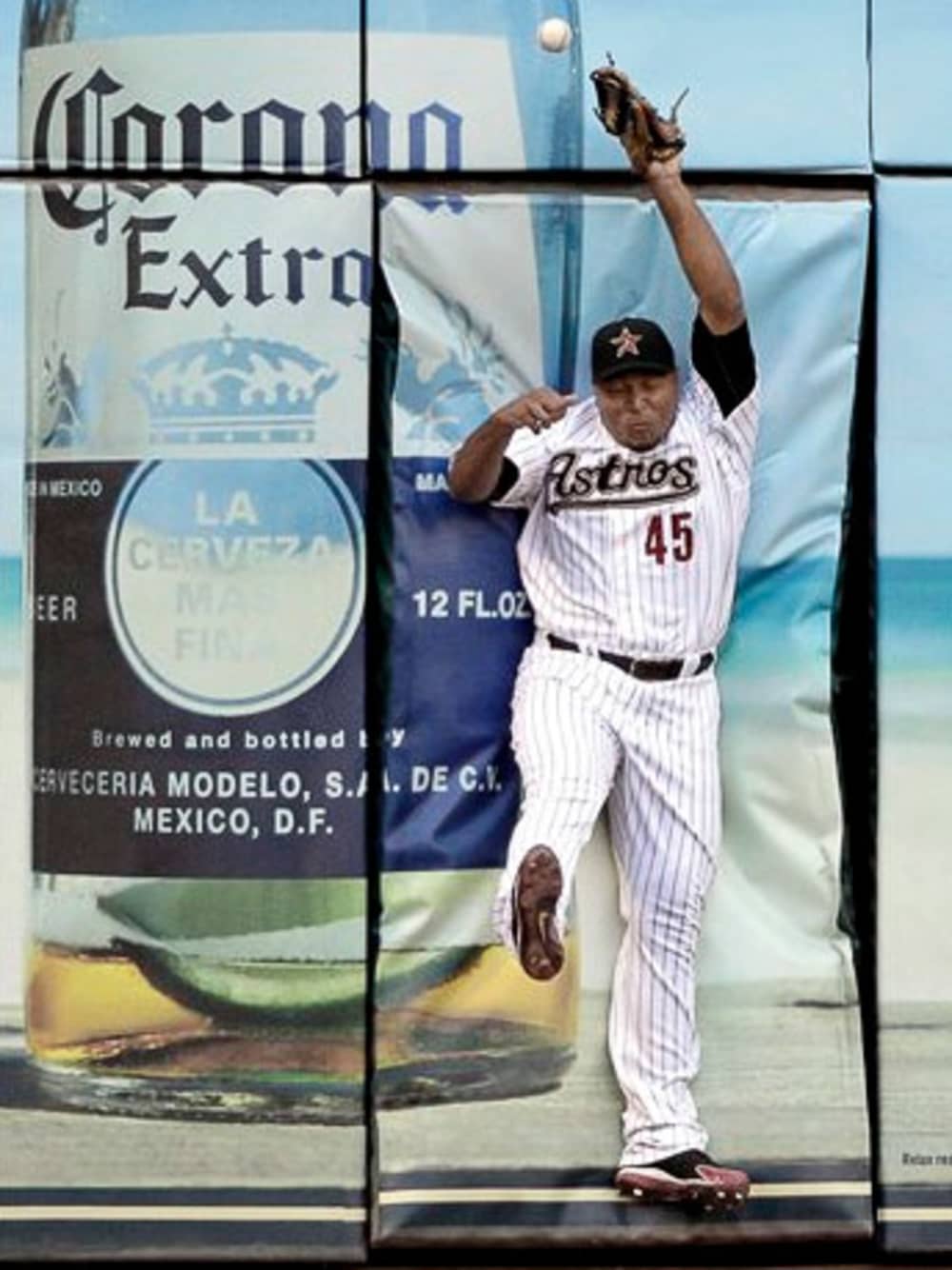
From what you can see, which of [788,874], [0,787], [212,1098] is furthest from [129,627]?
[788,874]

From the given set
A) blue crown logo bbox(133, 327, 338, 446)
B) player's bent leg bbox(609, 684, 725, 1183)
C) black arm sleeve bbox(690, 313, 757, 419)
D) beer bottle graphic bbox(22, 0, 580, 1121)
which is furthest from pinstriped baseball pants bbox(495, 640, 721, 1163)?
blue crown logo bbox(133, 327, 338, 446)

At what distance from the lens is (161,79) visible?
813cm

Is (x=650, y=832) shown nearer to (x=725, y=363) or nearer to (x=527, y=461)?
(x=527, y=461)

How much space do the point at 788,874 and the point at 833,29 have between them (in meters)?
1.89

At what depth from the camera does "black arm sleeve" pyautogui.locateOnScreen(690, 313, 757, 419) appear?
811 centimetres

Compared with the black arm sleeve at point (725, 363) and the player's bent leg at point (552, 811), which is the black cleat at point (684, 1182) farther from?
the black arm sleeve at point (725, 363)

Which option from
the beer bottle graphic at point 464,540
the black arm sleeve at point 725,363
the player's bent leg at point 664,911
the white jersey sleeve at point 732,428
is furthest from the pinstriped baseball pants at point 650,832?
the black arm sleeve at point 725,363

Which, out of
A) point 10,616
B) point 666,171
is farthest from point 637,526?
point 10,616

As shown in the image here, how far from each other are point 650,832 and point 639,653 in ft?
1.31

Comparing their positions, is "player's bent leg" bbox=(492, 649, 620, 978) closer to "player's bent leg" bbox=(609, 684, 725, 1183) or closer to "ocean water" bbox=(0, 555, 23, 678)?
"player's bent leg" bbox=(609, 684, 725, 1183)

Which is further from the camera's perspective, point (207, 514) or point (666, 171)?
point (207, 514)

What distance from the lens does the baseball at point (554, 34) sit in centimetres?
812

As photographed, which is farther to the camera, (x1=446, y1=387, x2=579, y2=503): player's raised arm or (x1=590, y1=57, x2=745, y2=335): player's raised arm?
(x1=446, y1=387, x2=579, y2=503): player's raised arm

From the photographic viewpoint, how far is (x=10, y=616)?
816 cm
